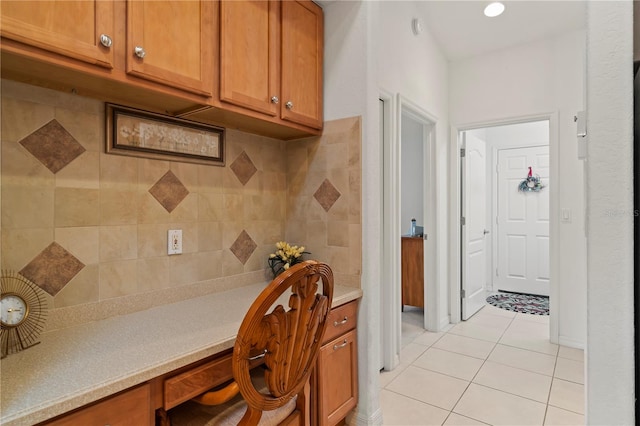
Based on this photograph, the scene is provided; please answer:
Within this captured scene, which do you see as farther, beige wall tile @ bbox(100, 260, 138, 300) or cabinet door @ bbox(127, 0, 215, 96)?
beige wall tile @ bbox(100, 260, 138, 300)

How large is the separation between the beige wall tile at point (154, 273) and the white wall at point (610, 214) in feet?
5.40

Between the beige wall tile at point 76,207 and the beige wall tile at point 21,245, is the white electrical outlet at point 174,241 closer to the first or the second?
the beige wall tile at point 76,207

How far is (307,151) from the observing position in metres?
2.08

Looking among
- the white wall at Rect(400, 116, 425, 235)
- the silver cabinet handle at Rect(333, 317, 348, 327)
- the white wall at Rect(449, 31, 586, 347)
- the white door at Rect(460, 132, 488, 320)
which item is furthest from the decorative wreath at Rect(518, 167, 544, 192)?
the silver cabinet handle at Rect(333, 317, 348, 327)

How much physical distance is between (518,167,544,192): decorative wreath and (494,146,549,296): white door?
4 cm

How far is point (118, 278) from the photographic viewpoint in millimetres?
1428

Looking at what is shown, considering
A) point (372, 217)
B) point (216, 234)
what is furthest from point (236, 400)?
point (372, 217)

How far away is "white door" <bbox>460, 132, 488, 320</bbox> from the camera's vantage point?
145 inches

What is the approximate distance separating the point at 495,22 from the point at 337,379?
3.29 meters

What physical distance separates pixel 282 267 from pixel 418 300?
7.59ft

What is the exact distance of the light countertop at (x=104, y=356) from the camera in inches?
31.6

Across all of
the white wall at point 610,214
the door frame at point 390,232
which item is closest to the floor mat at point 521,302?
the door frame at point 390,232

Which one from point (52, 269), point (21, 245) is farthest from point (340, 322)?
point (21, 245)

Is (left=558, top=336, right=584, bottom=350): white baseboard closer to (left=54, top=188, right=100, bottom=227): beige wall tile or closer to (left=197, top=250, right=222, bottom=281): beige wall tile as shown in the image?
(left=197, top=250, right=222, bottom=281): beige wall tile
